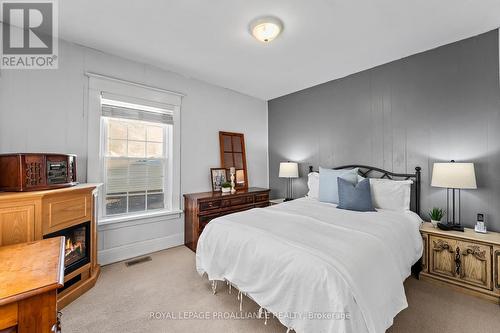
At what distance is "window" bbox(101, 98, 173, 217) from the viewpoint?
2.98 meters

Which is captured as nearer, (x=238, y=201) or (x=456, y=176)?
(x=456, y=176)

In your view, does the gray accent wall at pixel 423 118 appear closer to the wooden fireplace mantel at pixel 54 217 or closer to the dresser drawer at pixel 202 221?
the dresser drawer at pixel 202 221

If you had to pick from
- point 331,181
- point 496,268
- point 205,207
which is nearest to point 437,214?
point 496,268

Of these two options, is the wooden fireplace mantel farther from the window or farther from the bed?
the bed

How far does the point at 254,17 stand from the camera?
2168mm

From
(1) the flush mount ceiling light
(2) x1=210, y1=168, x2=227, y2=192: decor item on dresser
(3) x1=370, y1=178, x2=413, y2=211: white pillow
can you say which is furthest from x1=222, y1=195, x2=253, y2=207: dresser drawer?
(1) the flush mount ceiling light

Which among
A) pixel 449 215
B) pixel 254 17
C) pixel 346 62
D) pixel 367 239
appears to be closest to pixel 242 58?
pixel 254 17

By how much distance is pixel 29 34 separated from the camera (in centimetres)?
240

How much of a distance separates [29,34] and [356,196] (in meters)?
4.23

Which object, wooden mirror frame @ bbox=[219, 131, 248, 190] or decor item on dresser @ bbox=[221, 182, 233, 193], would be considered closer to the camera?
decor item on dresser @ bbox=[221, 182, 233, 193]

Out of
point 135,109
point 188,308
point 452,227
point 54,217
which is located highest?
point 135,109

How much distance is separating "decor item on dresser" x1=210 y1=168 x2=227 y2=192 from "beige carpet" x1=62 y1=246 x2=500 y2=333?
161 cm

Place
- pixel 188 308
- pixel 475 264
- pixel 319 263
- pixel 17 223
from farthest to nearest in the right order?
pixel 475 264 → pixel 188 308 → pixel 17 223 → pixel 319 263

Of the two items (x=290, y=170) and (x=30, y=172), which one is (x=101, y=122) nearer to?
(x=30, y=172)
